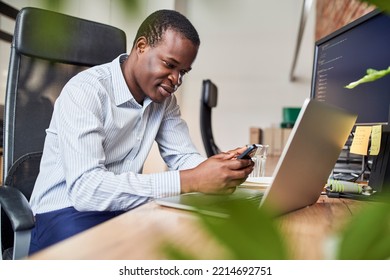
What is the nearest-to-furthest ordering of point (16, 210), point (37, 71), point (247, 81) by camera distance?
1. point (16, 210)
2. point (37, 71)
3. point (247, 81)

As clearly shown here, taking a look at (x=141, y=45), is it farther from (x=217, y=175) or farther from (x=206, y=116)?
(x=206, y=116)

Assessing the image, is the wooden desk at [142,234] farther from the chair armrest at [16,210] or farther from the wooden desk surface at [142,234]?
the chair armrest at [16,210]

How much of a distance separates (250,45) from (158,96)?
3151 millimetres

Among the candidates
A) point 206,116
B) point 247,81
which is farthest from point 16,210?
point 247,81

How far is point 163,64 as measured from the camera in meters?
0.90

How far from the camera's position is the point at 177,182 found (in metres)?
0.71

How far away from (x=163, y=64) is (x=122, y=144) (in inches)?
8.6

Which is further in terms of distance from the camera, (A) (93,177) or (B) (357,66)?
(B) (357,66)

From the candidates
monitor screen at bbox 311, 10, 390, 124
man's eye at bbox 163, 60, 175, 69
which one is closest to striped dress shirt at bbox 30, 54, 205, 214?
man's eye at bbox 163, 60, 175, 69

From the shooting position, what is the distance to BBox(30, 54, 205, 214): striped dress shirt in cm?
72

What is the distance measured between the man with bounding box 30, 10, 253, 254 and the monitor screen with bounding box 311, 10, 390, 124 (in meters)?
0.30

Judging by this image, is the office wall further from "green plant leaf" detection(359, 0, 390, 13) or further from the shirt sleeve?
"green plant leaf" detection(359, 0, 390, 13)

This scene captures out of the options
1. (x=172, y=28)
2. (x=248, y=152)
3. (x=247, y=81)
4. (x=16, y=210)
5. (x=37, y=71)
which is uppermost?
(x=247, y=81)
